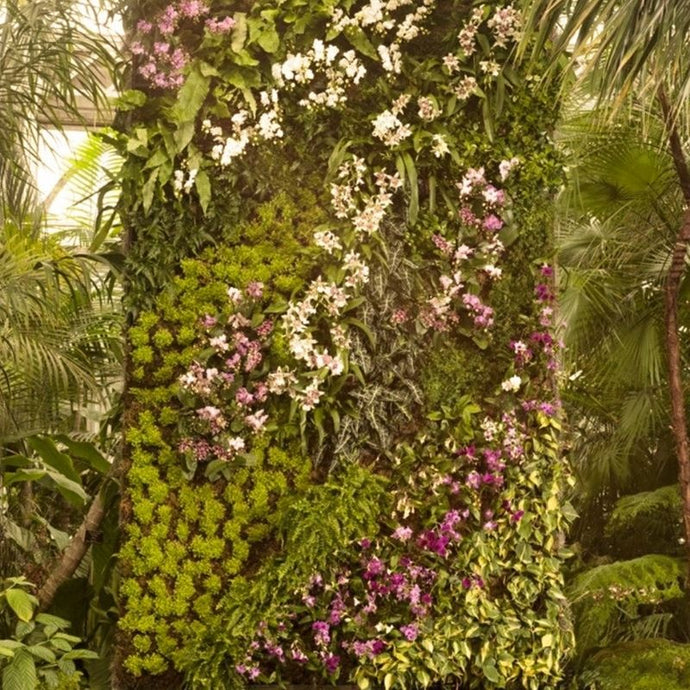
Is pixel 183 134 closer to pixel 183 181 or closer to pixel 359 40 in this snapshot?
pixel 183 181

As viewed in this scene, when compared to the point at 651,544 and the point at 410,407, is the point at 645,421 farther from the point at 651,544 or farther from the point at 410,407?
the point at 410,407

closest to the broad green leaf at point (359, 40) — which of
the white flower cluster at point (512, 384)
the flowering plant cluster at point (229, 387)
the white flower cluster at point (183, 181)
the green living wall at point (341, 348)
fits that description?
the green living wall at point (341, 348)

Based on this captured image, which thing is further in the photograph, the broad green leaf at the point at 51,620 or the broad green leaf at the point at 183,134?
the broad green leaf at the point at 51,620

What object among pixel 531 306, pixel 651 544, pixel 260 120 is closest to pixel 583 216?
pixel 651 544

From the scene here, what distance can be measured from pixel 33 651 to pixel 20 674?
4.0 inches

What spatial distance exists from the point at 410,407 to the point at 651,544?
3776 millimetres

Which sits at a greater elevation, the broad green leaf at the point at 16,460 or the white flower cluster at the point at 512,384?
the white flower cluster at the point at 512,384

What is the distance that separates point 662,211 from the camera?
6.84m

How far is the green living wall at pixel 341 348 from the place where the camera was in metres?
4.51

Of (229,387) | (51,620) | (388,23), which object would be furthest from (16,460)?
(388,23)

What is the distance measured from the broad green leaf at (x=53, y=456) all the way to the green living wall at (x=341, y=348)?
0.71 m

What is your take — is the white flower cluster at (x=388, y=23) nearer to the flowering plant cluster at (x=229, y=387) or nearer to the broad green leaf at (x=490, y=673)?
the flowering plant cluster at (x=229, y=387)

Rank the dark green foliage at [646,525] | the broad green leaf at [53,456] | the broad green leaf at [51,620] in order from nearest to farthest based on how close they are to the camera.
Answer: the broad green leaf at [51,620] → the broad green leaf at [53,456] → the dark green foliage at [646,525]

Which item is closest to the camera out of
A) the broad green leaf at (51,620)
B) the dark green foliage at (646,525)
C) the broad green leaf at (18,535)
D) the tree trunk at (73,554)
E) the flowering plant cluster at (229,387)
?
the flowering plant cluster at (229,387)
